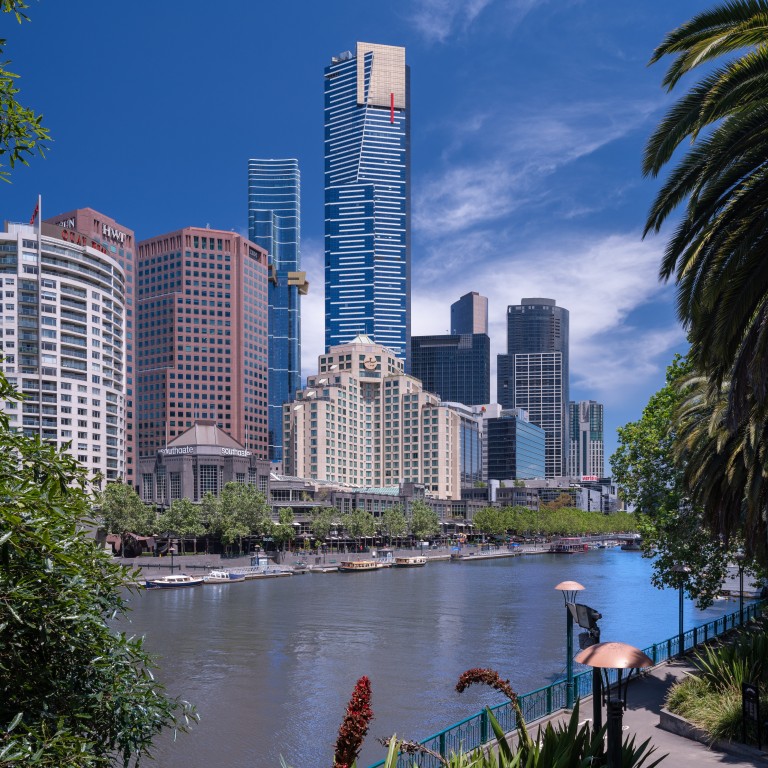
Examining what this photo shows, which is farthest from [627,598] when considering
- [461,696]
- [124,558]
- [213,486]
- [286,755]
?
[213,486]

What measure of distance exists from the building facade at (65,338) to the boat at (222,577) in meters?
48.6

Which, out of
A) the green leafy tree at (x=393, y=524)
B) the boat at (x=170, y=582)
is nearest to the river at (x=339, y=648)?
the boat at (x=170, y=582)

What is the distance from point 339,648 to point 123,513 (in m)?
83.0

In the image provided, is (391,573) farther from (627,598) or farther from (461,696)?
(461,696)

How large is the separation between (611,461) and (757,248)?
106ft

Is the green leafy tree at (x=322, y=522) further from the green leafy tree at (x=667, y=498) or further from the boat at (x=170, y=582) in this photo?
the green leafy tree at (x=667, y=498)

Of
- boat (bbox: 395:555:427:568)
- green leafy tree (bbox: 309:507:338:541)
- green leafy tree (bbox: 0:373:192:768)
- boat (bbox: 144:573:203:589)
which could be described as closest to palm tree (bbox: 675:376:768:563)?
green leafy tree (bbox: 0:373:192:768)

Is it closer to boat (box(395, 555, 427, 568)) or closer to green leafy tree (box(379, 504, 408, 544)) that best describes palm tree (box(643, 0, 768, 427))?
boat (box(395, 555, 427, 568))

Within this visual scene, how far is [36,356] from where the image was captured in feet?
485

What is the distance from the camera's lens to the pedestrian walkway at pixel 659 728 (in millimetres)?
21125

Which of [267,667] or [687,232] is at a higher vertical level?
[687,232]

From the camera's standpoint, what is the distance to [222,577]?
4385 inches

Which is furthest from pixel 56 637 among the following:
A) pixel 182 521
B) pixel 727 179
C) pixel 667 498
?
pixel 182 521

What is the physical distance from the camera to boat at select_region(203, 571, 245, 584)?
4306 inches
